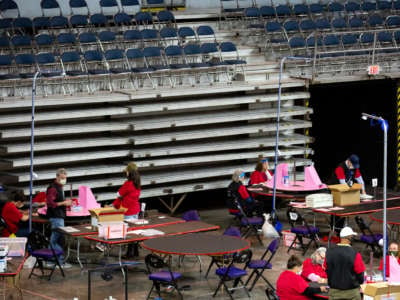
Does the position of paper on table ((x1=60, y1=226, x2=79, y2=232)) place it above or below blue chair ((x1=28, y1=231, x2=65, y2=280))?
above

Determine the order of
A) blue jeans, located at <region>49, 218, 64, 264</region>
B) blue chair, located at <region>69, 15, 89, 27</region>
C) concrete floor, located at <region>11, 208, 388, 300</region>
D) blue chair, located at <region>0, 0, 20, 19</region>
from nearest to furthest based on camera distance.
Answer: concrete floor, located at <region>11, 208, 388, 300</region> < blue jeans, located at <region>49, 218, 64, 264</region> < blue chair, located at <region>0, 0, 20, 19</region> < blue chair, located at <region>69, 15, 89, 27</region>

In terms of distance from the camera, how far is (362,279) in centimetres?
1130

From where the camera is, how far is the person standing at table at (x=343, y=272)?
11125 mm

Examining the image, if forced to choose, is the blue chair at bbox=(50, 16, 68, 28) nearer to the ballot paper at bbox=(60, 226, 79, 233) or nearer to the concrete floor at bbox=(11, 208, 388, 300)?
the concrete floor at bbox=(11, 208, 388, 300)

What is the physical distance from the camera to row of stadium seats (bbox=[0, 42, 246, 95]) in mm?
19547

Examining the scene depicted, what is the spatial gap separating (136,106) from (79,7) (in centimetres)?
448

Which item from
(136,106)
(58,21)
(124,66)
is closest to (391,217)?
(136,106)

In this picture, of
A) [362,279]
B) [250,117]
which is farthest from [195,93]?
[362,279]

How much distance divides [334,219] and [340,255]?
564cm

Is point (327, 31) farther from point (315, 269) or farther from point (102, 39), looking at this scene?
point (315, 269)

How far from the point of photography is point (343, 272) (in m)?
11.1

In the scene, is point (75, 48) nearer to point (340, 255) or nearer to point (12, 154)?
point (12, 154)

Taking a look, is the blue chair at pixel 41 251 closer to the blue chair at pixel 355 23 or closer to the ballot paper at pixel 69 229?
the ballot paper at pixel 69 229

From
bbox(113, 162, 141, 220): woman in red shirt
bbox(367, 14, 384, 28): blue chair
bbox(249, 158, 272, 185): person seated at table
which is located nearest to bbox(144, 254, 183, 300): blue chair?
bbox(113, 162, 141, 220): woman in red shirt
